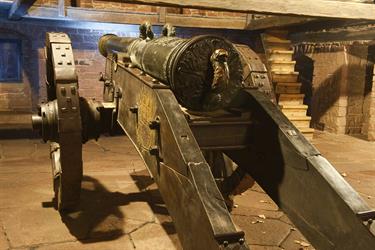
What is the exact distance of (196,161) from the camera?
1.86 m

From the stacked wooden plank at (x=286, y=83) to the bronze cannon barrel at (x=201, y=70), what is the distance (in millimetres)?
4617

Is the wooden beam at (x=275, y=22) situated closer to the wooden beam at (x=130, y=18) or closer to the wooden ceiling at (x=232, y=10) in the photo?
the wooden ceiling at (x=232, y=10)

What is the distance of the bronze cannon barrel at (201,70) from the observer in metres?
2.19

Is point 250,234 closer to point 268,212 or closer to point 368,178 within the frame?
point 268,212

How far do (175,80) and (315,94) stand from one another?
259 inches

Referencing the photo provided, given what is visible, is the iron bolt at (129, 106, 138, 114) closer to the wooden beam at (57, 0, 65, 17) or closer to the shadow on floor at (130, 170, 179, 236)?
the shadow on floor at (130, 170, 179, 236)

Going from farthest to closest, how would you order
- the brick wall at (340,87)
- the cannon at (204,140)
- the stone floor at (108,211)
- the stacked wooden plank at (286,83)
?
the brick wall at (340,87)
the stacked wooden plank at (286,83)
the stone floor at (108,211)
the cannon at (204,140)

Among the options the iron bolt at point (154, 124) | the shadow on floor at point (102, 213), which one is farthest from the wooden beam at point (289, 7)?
the iron bolt at point (154, 124)

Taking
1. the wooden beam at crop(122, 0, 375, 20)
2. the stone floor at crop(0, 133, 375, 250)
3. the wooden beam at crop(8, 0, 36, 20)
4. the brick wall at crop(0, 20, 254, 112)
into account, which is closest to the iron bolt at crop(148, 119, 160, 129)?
the stone floor at crop(0, 133, 375, 250)

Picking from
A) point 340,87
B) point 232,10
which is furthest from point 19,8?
point 340,87

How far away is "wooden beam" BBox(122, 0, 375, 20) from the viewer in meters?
4.51

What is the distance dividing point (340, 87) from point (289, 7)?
3.41 metres

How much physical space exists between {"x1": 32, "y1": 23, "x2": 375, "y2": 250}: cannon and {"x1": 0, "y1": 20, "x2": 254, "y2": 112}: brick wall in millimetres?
4718

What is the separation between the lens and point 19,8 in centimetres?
573
